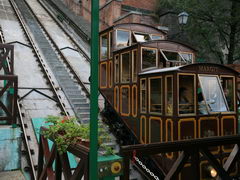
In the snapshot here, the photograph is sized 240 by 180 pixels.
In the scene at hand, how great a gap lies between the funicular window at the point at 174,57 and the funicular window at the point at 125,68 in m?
1.00

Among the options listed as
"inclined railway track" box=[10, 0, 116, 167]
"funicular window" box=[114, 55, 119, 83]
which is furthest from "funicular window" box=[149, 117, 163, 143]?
"funicular window" box=[114, 55, 119, 83]

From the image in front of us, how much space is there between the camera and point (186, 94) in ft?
18.8

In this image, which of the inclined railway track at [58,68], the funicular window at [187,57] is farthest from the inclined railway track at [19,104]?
the funicular window at [187,57]

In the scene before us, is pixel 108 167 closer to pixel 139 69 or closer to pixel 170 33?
pixel 139 69

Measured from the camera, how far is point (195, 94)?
18.7 ft

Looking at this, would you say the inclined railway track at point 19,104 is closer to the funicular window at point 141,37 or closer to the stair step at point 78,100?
the stair step at point 78,100

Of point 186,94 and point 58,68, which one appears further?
point 58,68

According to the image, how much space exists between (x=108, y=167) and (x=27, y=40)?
12.9 m

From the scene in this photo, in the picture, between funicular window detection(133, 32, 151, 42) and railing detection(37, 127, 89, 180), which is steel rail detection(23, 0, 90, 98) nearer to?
funicular window detection(133, 32, 151, 42)

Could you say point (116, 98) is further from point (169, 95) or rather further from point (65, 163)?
point (65, 163)

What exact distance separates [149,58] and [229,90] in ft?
7.18

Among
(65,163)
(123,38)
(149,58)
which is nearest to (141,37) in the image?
(123,38)

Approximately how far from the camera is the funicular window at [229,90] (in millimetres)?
6324

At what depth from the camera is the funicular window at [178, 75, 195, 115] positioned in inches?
223
